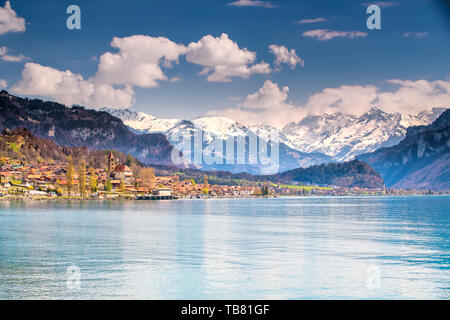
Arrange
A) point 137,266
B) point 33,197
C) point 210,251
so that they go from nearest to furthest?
point 137,266, point 210,251, point 33,197

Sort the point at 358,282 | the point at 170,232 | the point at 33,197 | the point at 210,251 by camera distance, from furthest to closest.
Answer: the point at 33,197, the point at 170,232, the point at 210,251, the point at 358,282

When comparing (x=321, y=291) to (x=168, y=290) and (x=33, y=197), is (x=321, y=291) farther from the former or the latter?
(x=33, y=197)

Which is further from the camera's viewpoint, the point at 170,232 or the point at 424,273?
the point at 170,232

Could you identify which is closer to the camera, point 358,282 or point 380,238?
point 358,282

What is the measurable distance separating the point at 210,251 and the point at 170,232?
19.5 m

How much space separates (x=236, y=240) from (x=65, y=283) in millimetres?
26810

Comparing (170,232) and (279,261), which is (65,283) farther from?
(170,232)

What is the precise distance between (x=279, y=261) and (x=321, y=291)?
33.9ft

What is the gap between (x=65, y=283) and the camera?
108ft

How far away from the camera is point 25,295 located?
29.9 m
